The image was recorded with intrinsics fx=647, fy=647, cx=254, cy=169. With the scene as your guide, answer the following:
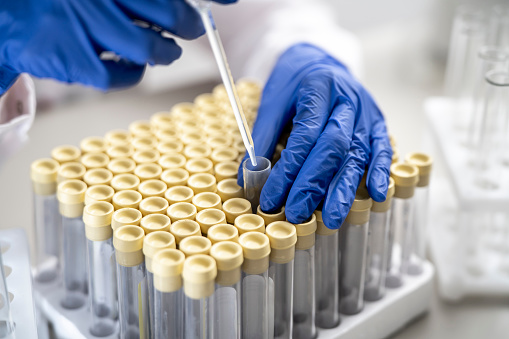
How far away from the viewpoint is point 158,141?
1.43 meters

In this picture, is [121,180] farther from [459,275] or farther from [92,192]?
[459,275]

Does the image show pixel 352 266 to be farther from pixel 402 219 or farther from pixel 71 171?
pixel 71 171

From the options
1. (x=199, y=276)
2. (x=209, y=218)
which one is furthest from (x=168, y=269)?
(x=209, y=218)

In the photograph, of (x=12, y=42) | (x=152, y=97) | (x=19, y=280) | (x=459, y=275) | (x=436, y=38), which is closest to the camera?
(x=12, y=42)

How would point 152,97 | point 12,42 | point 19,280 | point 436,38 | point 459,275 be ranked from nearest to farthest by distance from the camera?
point 12,42 → point 19,280 → point 459,275 → point 152,97 → point 436,38

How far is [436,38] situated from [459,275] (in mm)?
1232

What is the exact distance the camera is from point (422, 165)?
1.28 metres

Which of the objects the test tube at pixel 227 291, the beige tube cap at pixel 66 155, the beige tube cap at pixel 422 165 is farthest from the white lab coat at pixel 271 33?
the test tube at pixel 227 291

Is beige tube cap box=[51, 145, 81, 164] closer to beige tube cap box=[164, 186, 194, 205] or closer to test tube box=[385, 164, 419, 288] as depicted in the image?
beige tube cap box=[164, 186, 194, 205]

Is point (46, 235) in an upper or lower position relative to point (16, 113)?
lower

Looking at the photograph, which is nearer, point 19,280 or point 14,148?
point 19,280

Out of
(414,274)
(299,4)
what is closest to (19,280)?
(414,274)

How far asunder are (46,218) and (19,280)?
0.16 metres

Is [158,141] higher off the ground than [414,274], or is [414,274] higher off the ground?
[158,141]
